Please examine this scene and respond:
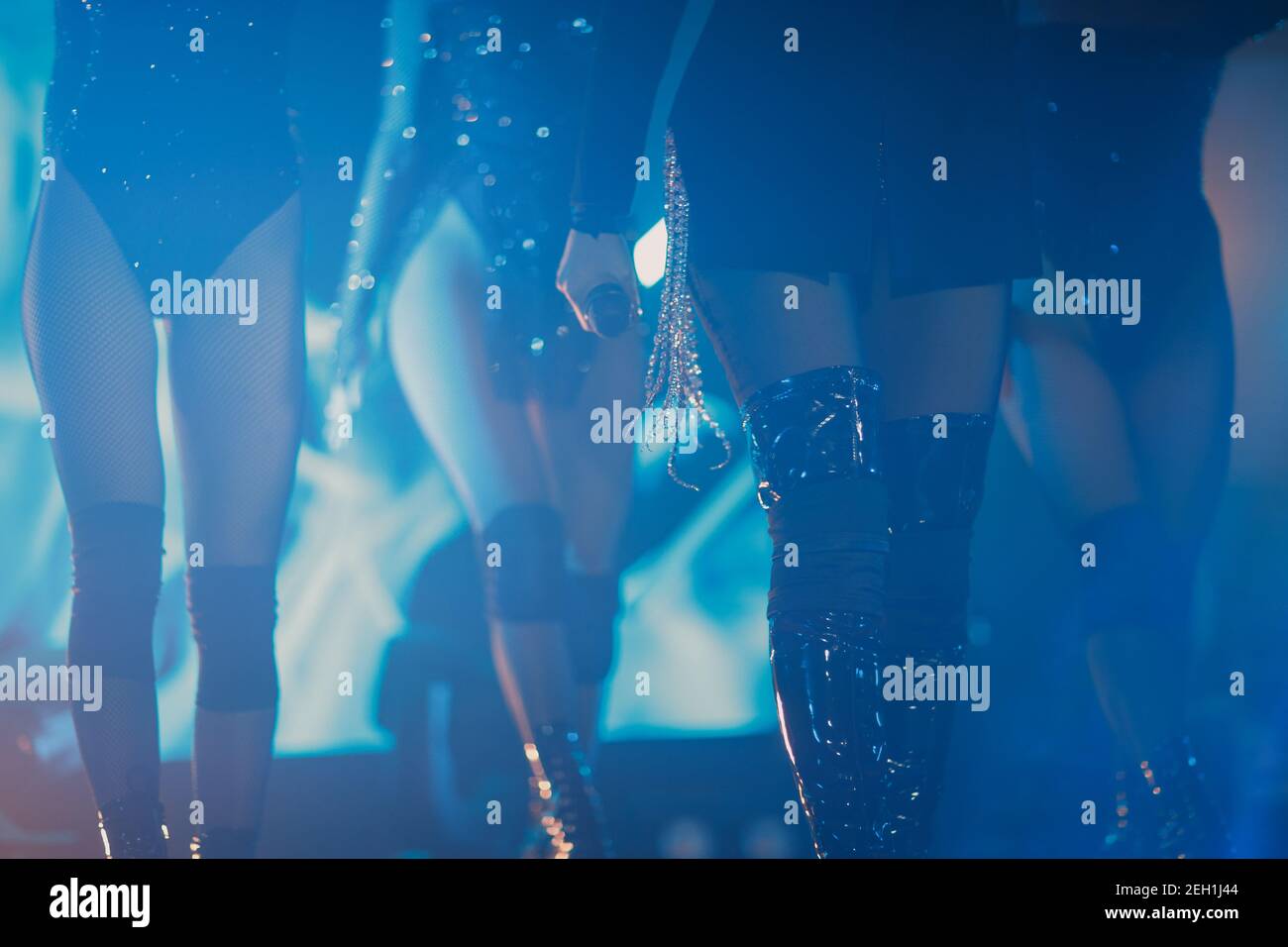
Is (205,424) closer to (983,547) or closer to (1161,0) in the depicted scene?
(983,547)

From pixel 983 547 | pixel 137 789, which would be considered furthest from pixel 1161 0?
pixel 137 789

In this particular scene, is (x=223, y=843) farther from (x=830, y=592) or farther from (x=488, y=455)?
(x=830, y=592)

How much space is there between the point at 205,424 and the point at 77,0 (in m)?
0.74

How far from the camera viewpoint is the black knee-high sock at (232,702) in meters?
1.73

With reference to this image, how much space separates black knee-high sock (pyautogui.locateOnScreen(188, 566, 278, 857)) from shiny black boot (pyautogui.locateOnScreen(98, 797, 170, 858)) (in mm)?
72

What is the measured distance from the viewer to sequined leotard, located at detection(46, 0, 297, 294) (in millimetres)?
1799

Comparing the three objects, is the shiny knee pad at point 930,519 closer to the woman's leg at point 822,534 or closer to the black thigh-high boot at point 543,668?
the woman's leg at point 822,534

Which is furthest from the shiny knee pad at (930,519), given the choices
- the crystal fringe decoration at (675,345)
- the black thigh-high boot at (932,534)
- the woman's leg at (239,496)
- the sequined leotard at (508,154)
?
the woman's leg at (239,496)

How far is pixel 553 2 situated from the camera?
184cm

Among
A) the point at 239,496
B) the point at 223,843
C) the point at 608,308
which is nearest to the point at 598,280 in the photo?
the point at 608,308

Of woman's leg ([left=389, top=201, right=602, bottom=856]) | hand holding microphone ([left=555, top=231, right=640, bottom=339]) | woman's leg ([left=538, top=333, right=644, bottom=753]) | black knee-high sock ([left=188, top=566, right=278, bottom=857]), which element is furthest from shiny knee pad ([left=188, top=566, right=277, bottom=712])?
hand holding microphone ([left=555, top=231, right=640, bottom=339])

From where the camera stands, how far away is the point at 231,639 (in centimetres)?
174

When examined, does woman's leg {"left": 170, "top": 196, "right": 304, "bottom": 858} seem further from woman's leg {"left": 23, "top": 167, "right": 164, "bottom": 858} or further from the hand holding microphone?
the hand holding microphone
